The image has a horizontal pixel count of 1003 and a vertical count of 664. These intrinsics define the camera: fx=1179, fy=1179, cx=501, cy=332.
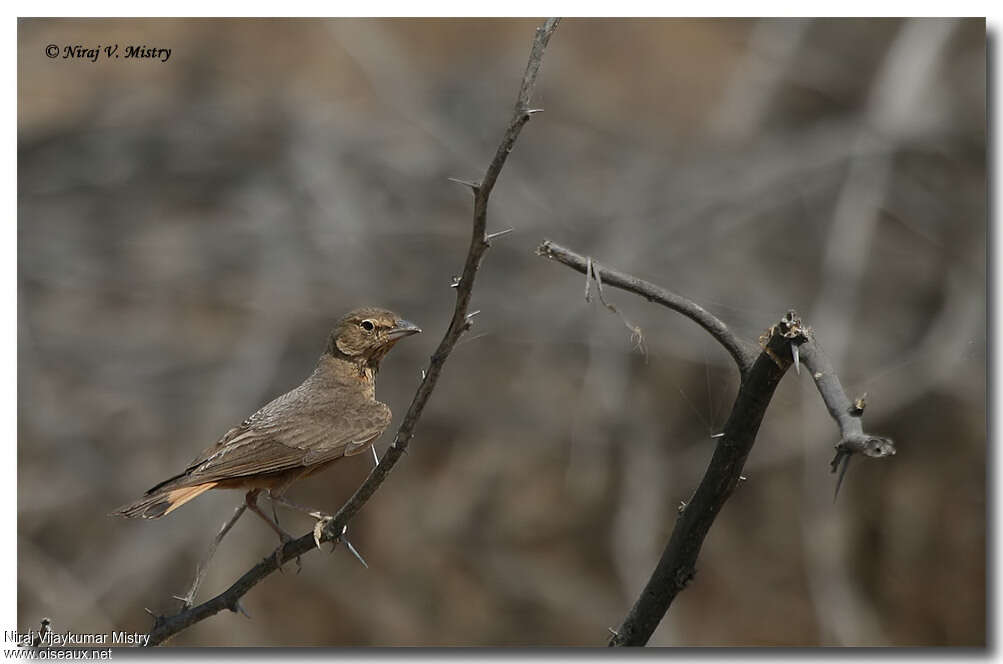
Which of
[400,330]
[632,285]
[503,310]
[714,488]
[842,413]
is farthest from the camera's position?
[503,310]

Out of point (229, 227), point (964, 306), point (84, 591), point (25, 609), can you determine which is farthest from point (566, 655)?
point (229, 227)

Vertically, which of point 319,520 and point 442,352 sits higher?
point 442,352

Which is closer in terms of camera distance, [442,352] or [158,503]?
[442,352]

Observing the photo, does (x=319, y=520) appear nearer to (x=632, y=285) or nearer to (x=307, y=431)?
(x=307, y=431)

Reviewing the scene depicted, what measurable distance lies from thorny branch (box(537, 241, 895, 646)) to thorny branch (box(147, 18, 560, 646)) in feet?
0.67

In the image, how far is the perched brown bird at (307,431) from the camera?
226 centimetres

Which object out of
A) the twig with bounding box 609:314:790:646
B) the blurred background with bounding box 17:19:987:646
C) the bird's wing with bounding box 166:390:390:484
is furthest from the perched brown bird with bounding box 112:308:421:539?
the blurred background with bounding box 17:19:987:646

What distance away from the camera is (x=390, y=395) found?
623 centimetres

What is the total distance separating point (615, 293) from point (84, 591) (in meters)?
2.97

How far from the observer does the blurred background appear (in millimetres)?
5879

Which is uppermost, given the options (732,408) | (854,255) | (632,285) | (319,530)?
(854,255)

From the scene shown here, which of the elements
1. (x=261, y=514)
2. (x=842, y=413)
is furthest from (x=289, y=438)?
(x=842, y=413)

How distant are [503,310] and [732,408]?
4592 mm

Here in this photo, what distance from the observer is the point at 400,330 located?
8.20ft
